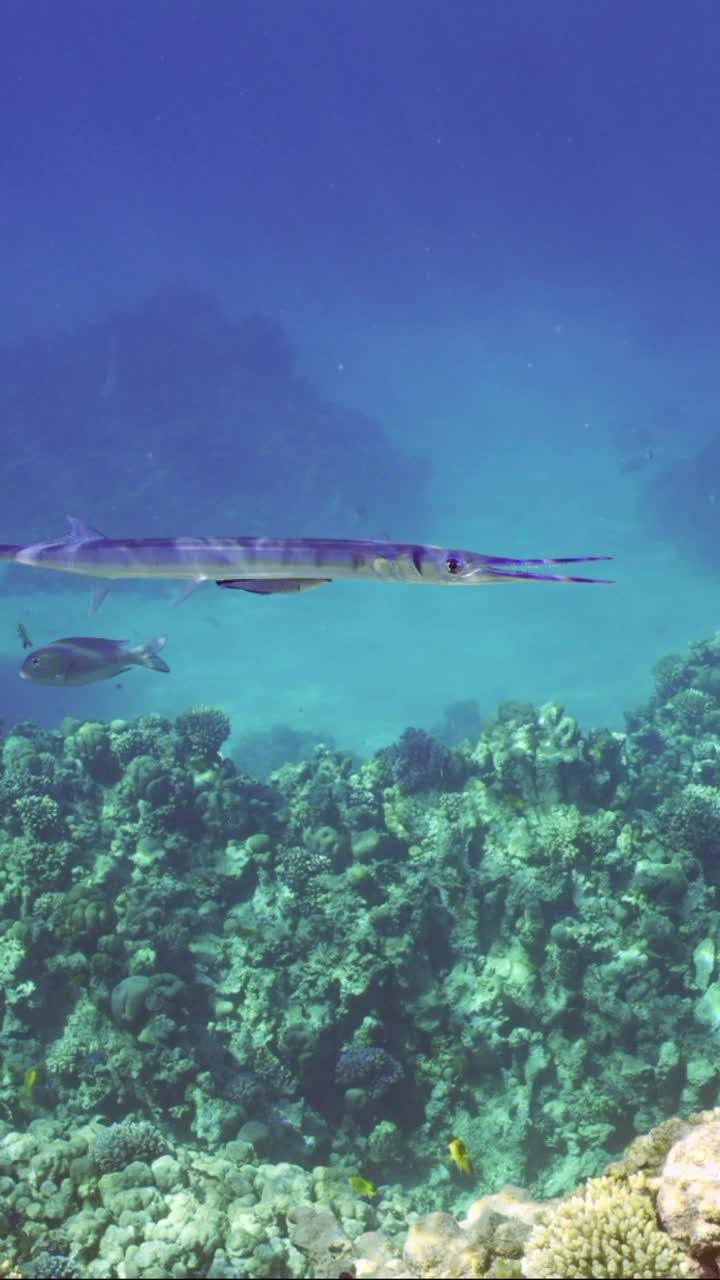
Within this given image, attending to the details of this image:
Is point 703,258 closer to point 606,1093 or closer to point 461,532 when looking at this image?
point 461,532

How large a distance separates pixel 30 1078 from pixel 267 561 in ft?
17.9

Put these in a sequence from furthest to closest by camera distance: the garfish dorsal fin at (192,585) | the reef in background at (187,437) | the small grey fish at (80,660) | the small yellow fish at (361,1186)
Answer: the reef in background at (187,437) < the small grey fish at (80,660) < the small yellow fish at (361,1186) < the garfish dorsal fin at (192,585)

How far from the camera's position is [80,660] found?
8258mm

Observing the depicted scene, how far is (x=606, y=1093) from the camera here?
6281 mm

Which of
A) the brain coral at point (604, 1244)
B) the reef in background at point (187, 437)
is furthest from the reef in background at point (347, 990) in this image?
the reef in background at point (187, 437)

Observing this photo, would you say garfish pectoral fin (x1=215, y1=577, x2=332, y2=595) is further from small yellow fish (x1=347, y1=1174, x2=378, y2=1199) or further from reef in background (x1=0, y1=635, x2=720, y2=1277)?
small yellow fish (x1=347, y1=1174, x2=378, y2=1199)

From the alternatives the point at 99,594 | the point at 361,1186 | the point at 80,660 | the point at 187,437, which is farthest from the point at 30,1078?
the point at 187,437

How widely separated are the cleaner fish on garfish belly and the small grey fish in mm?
4540

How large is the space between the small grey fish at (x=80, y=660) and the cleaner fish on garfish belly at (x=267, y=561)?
14.9 ft

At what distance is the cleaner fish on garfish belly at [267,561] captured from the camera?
311 centimetres

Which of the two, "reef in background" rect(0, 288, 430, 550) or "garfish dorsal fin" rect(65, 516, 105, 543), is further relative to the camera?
"reef in background" rect(0, 288, 430, 550)

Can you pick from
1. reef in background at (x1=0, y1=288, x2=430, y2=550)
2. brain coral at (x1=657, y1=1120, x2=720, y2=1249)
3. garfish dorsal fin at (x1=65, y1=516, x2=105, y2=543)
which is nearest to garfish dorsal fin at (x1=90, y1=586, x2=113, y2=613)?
garfish dorsal fin at (x1=65, y1=516, x2=105, y2=543)

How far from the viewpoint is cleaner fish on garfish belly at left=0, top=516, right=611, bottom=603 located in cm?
311

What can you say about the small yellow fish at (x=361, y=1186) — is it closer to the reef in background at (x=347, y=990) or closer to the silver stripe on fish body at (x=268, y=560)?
the reef in background at (x=347, y=990)
